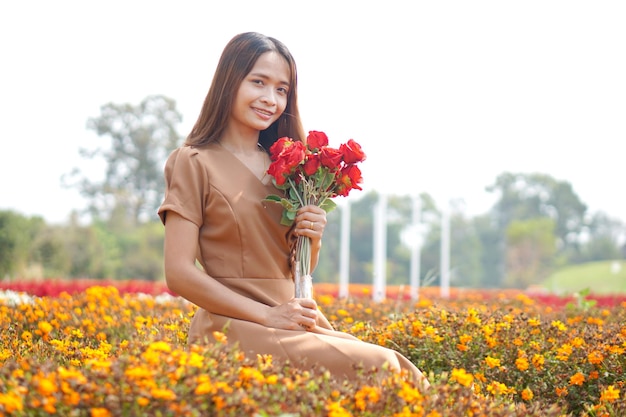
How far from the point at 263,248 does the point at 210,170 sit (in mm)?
333

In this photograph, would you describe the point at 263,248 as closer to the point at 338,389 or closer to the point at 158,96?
the point at 338,389

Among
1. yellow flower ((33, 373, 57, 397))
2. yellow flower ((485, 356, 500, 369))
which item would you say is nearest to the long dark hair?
yellow flower ((33, 373, 57, 397))

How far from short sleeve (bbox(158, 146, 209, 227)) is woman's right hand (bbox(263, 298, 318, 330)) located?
41 cm

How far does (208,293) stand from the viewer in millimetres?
2488

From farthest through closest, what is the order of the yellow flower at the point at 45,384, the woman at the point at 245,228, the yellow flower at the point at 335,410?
the woman at the point at 245,228, the yellow flower at the point at 335,410, the yellow flower at the point at 45,384

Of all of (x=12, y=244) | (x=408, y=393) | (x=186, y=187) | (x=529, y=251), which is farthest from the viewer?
(x=529, y=251)

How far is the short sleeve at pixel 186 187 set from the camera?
254cm

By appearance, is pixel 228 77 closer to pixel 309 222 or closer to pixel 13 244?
pixel 309 222

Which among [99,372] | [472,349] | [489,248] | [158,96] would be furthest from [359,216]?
[99,372]

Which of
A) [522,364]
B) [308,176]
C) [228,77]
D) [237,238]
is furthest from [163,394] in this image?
[522,364]

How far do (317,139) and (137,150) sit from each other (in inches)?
1194

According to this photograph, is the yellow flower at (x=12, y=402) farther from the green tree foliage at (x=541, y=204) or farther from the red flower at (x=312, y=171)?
the green tree foliage at (x=541, y=204)

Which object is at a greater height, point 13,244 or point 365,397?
point 13,244

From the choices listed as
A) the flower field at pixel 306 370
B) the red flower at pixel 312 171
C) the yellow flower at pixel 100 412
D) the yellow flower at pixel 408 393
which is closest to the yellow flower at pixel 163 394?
the flower field at pixel 306 370
